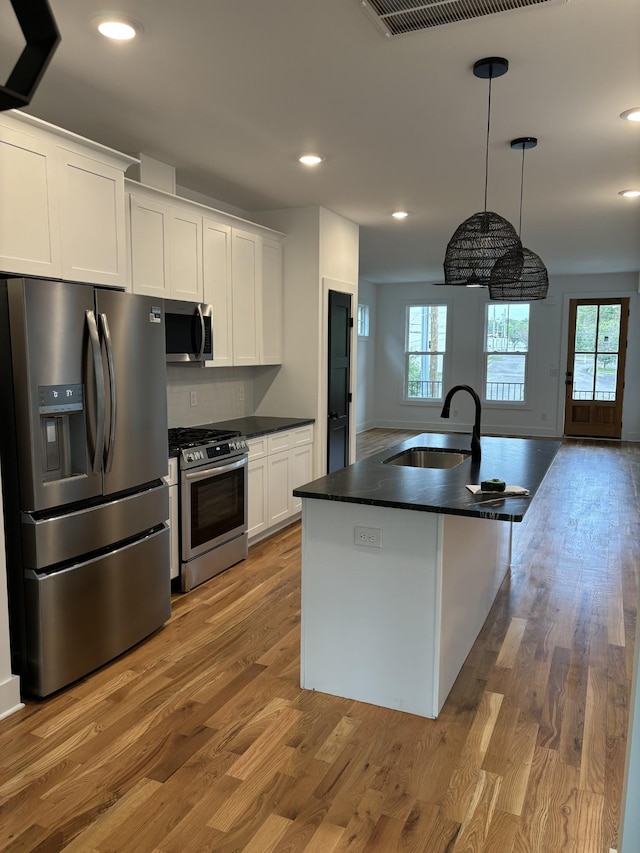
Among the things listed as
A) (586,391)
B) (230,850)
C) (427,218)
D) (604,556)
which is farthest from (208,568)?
(586,391)

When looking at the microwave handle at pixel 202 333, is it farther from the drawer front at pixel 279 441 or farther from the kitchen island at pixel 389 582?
the kitchen island at pixel 389 582

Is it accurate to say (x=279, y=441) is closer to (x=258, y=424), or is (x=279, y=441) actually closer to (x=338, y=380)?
(x=258, y=424)

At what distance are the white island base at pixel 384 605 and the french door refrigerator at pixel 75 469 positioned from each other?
914mm

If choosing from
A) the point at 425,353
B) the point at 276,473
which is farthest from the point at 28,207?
the point at 425,353

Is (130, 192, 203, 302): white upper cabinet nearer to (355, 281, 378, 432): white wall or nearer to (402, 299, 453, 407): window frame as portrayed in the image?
(355, 281, 378, 432): white wall

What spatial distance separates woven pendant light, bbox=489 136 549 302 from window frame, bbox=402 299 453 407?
286 inches

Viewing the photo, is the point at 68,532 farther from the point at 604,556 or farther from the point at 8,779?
the point at 604,556

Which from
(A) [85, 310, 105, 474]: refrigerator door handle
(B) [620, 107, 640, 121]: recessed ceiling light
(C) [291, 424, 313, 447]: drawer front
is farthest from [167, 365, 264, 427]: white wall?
(B) [620, 107, 640, 121]: recessed ceiling light

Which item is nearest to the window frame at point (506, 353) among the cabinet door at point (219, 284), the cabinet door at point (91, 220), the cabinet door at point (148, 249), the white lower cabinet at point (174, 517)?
the cabinet door at point (219, 284)

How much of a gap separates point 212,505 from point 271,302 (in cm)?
204

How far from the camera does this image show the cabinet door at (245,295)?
477cm

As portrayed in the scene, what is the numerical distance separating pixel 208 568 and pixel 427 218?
149 inches

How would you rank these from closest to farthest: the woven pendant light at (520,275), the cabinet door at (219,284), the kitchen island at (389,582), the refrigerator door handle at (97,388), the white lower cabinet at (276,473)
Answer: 1. the kitchen island at (389,582)
2. the refrigerator door handle at (97,388)
3. the woven pendant light at (520,275)
4. the cabinet door at (219,284)
5. the white lower cabinet at (276,473)

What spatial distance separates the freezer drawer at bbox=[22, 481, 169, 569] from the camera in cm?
260
